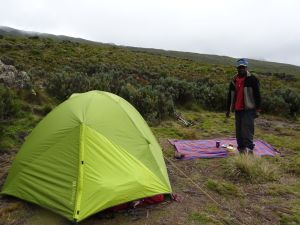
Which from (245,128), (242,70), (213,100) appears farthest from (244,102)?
(213,100)

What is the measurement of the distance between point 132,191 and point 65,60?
22.3 metres

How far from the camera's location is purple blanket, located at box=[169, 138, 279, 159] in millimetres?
9391

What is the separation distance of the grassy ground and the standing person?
2.74 feet

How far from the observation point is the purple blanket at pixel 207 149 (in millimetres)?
9391

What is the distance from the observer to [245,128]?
9070 mm

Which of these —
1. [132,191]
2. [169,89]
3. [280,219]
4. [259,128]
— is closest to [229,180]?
[280,219]

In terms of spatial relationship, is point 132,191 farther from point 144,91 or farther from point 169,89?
point 169,89

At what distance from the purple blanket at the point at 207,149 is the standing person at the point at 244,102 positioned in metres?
0.64

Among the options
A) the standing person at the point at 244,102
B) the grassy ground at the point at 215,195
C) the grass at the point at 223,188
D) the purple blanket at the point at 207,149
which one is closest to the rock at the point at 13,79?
the grassy ground at the point at 215,195

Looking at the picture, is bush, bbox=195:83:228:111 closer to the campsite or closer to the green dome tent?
the campsite

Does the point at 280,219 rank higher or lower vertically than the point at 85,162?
lower

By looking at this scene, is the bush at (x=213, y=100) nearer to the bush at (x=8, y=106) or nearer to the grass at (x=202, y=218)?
the bush at (x=8, y=106)

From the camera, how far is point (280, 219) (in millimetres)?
5953

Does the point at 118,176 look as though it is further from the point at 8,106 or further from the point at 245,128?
the point at 8,106
